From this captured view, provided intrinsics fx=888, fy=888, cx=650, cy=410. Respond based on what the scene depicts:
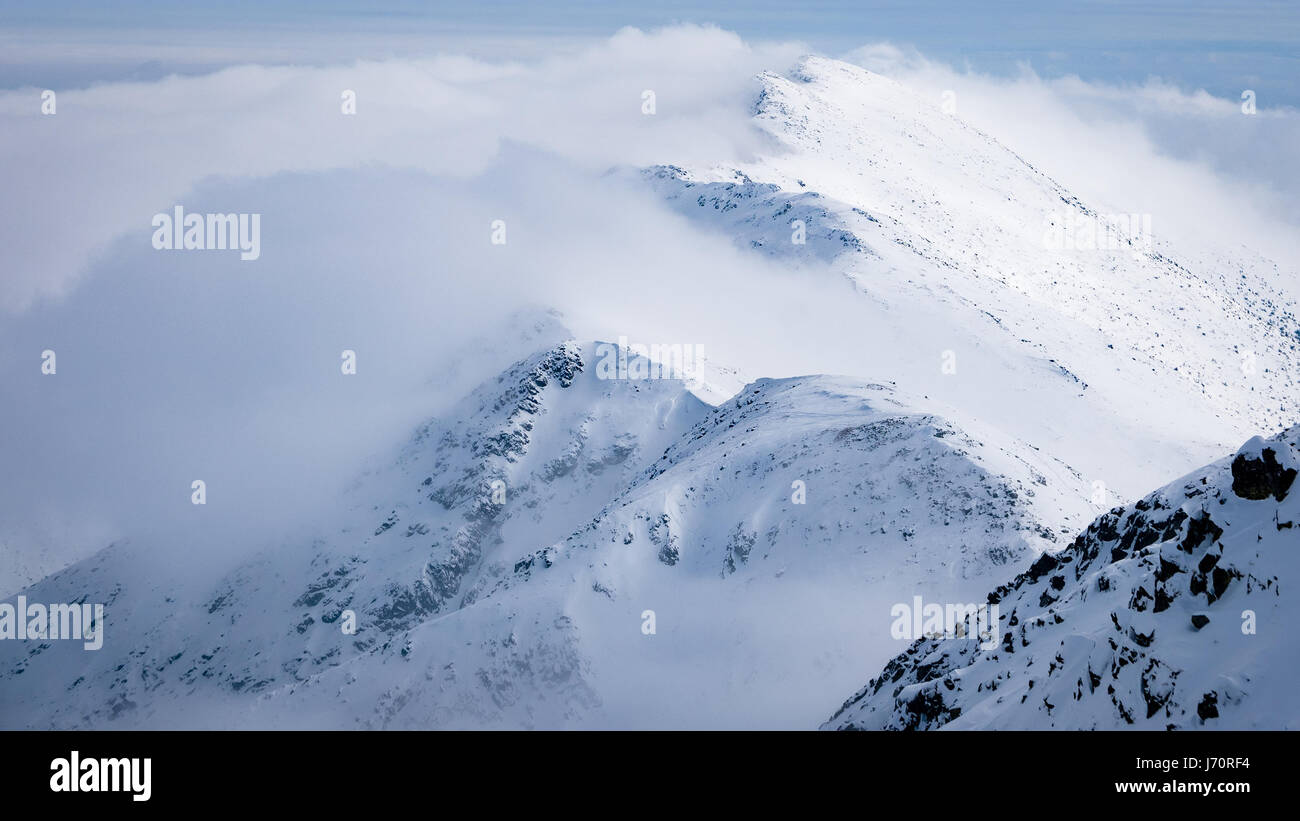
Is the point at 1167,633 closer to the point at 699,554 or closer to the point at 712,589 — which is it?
the point at 712,589

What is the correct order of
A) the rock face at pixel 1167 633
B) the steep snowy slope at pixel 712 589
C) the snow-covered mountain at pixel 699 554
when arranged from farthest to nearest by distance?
the steep snowy slope at pixel 712 589 → the snow-covered mountain at pixel 699 554 → the rock face at pixel 1167 633

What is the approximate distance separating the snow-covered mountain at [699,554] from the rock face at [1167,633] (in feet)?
0.53

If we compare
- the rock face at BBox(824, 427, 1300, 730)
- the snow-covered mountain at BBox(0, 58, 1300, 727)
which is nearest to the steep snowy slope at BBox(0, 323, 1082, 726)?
the snow-covered mountain at BBox(0, 58, 1300, 727)

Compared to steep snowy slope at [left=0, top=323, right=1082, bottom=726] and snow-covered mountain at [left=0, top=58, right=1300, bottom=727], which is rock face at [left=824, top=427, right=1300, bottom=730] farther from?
steep snowy slope at [left=0, top=323, right=1082, bottom=726]

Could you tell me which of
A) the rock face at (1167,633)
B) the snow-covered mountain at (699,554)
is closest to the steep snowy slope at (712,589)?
the snow-covered mountain at (699,554)

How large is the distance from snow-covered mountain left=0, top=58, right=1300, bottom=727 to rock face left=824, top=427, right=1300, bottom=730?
162 millimetres

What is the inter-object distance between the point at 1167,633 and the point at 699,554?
159ft

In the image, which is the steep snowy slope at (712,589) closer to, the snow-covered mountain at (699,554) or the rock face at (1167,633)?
the snow-covered mountain at (699,554)

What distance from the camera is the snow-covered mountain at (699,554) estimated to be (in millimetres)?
57000

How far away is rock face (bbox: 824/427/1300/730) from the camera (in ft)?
75.8

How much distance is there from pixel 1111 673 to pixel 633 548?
1937 inches

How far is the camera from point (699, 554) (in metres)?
73.2

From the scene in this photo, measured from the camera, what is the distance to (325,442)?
175625mm
